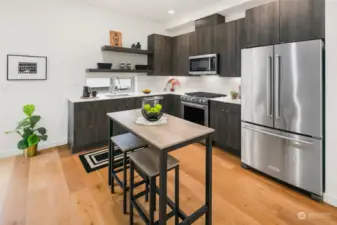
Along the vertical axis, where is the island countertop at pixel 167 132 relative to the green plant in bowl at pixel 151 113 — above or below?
below

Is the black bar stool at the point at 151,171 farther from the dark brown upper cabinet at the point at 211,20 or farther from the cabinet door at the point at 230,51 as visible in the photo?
the dark brown upper cabinet at the point at 211,20

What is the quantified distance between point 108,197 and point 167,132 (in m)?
1.22

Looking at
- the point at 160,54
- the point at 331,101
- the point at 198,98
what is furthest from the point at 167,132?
the point at 160,54

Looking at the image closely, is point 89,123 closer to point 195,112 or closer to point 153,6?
point 195,112

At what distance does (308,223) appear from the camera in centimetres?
181

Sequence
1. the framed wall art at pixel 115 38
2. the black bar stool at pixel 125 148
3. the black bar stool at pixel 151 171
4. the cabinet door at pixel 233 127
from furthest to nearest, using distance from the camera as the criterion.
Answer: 1. the framed wall art at pixel 115 38
2. the cabinet door at pixel 233 127
3. the black bar stool at pixel 125 148
4. the black bar stool at pixel 151 171

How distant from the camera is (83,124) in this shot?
353cm

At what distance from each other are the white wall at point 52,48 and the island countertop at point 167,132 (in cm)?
238

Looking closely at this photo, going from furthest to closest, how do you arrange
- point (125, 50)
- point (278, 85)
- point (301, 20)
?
point (125, 50) < point (278, 85) < point (301, 20)

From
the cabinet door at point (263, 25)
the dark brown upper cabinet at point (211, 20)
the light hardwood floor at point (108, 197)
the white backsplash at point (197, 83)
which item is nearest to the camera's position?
the light hardwood floor at point (108, 197)

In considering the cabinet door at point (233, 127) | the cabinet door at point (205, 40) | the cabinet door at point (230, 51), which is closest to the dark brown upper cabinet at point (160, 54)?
the cabinet door at point (205, 40)

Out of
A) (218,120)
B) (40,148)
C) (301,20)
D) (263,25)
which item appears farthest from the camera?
(40,148)

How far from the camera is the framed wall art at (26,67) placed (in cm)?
323

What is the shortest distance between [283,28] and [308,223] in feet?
7.20
